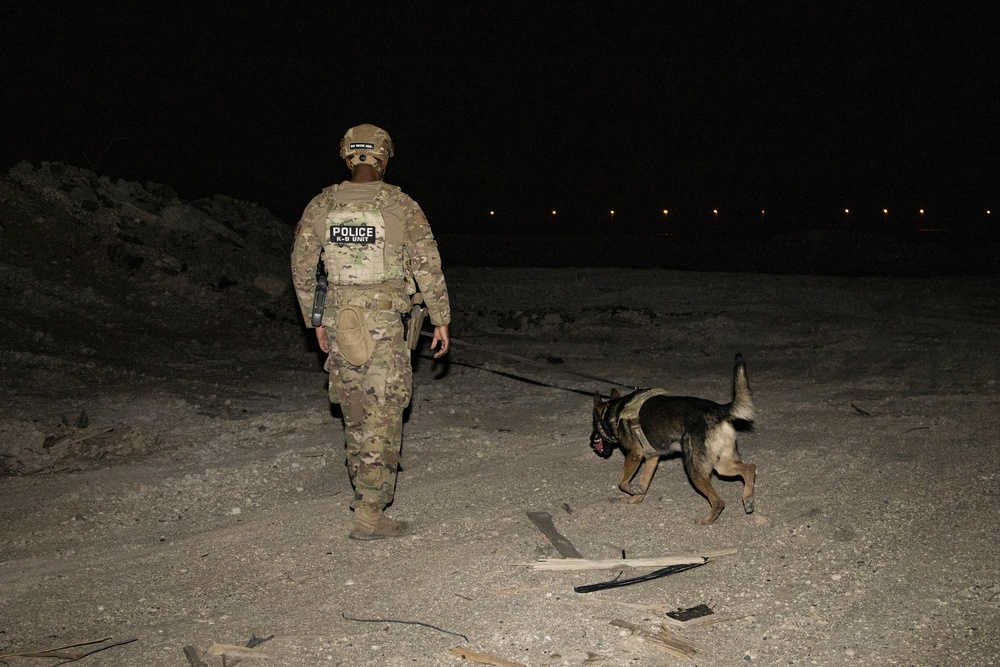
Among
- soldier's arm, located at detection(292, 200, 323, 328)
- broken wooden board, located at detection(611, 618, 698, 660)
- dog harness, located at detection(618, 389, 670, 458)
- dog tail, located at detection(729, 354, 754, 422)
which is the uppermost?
soldier's arm, located at detection(292, 200, 323, 328)

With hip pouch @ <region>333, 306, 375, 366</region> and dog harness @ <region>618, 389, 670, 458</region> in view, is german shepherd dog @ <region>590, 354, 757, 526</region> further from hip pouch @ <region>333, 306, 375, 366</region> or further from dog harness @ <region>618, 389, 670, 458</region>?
hip pouch @ <region>333, 306, 375, 366</region>

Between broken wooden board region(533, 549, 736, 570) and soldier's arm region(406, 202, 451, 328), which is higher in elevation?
soldier's arm region(406, 202, 451, 328)

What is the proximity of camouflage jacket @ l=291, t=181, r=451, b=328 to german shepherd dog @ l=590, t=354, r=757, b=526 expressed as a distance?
1.54 metres

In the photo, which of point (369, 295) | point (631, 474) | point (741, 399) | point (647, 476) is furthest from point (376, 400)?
point (741, 399)

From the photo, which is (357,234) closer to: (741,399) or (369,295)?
(369,295)

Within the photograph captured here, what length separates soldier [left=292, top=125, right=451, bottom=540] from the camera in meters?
5.03

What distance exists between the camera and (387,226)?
16.5ft

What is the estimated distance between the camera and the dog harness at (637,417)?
5.68m

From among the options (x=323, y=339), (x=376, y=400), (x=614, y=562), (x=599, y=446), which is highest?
(x=323, y=339)

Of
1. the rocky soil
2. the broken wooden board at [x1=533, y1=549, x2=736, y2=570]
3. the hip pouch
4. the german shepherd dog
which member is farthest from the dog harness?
the hip pouch

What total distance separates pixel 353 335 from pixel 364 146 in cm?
116

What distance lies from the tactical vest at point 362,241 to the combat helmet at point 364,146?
21 centimetres

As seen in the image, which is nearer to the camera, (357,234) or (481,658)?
(481,658)

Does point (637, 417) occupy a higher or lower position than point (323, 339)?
lower
